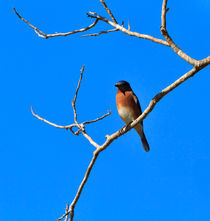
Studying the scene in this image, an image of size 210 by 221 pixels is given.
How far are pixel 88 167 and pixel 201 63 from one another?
1664 millimetres

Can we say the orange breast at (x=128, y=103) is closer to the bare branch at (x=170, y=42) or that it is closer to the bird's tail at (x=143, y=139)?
the bird's tail at (x=143, y=139)

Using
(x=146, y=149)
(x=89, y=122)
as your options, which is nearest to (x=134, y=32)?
(x=89, y=122)

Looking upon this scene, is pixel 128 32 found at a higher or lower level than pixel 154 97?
higher

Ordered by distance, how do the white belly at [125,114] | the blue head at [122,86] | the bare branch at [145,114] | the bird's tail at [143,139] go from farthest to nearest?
1. the bird's tail at [143,139]
2. the blue head at [122,86]
3. the white belly at [125,114]
4. the bare branch at [145,114]

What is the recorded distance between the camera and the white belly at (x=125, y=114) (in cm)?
645

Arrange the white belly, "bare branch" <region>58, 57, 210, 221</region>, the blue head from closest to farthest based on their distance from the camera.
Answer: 1. "bare branch" <region>58, 57, 210, 221</region>
2. the white belly
3. the blue head

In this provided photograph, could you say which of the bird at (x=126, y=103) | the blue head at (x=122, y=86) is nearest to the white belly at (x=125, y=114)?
the bird at (x=126, y=103)

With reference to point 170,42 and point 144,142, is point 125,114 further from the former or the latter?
point 170,42

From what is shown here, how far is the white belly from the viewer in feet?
21.1

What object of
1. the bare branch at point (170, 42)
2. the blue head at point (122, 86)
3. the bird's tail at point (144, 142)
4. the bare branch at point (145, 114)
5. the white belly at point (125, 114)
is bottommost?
the bare branch at point (145, 114)

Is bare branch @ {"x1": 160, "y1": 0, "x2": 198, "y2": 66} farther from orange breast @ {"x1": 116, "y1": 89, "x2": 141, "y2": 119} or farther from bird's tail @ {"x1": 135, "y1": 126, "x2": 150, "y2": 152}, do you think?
bird's tail @ {"x1": 135, "y1": 126, "x2": 150, "y2": 152}

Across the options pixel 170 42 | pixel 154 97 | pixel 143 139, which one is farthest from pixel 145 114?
pixel 143 139

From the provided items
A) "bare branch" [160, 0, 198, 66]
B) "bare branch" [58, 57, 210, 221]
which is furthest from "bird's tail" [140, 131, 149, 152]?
"bare branch" [160, 0, 198, 66]

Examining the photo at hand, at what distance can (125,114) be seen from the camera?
647cm
